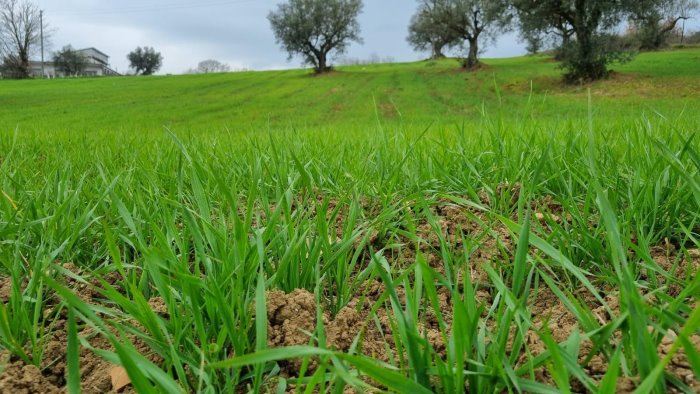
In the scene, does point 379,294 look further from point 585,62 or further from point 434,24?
point 434,24

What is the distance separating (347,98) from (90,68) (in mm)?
90080

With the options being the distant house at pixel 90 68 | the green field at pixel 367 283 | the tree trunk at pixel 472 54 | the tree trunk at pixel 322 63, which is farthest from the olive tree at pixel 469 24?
the distant house at pixel 90 68

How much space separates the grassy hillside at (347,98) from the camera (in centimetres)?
1948

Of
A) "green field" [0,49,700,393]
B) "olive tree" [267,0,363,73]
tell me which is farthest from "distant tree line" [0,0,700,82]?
"green field" [0,49,700,393]

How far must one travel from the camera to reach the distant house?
8238 centimetres

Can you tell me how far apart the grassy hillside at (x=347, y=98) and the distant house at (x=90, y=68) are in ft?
177

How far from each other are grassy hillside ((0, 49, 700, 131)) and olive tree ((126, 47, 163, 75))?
56697 millimetres

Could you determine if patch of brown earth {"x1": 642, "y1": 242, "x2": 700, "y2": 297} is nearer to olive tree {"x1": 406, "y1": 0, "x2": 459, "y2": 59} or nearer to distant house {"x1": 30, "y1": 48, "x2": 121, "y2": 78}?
olive tree {"x1": 406, "y1": 0, "x2": 459, "y2": 59}

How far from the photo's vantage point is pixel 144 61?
9006 centimetres

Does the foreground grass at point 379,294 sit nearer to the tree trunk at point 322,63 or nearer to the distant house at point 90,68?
the tree trunk at point 322,63

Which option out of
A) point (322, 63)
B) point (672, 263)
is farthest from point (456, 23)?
point (672, 263)

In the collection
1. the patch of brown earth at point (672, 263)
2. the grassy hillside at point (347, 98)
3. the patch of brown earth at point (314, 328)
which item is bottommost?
the patch of brown earth at point (314, 328)

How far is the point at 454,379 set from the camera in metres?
0.68

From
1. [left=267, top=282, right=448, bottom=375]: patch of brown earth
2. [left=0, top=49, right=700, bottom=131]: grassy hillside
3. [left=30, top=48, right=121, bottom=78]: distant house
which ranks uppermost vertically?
[left=30, top=48, right=121, bottom=78]: distant house
